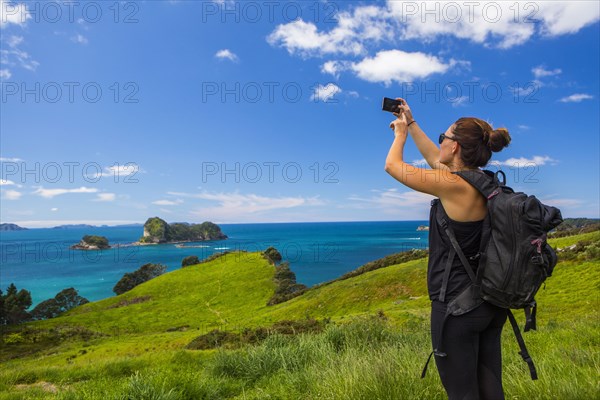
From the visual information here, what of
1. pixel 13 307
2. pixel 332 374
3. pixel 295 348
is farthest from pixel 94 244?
pixel 332 374

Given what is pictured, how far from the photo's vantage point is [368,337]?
7727 mm

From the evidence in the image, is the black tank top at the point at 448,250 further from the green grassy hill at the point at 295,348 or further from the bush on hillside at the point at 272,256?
the bush on hillside at the point at 272,256

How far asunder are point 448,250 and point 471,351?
650mm

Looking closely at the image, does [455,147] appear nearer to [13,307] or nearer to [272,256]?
[13,307]

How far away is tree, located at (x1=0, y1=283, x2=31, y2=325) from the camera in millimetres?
56841

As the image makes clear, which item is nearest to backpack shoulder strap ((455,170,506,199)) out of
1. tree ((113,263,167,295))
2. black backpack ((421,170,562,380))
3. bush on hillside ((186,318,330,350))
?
black backpack ((421,170,562,380))

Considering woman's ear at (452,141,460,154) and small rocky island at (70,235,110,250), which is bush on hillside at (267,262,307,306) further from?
small rocky island at (70,235,110,250)

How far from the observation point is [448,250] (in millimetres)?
2330

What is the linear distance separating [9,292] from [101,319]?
678 inches

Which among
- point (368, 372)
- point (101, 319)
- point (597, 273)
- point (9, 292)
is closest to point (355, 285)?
point (597, 273)

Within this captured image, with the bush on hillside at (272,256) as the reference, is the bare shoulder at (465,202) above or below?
above

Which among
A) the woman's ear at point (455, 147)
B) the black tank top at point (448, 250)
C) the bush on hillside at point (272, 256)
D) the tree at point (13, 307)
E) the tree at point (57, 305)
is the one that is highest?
the woman's ear at point (455, 147)

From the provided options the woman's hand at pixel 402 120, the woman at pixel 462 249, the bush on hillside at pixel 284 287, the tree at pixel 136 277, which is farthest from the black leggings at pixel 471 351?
the tree at pixel 136 277

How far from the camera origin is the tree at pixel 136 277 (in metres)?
89.8
